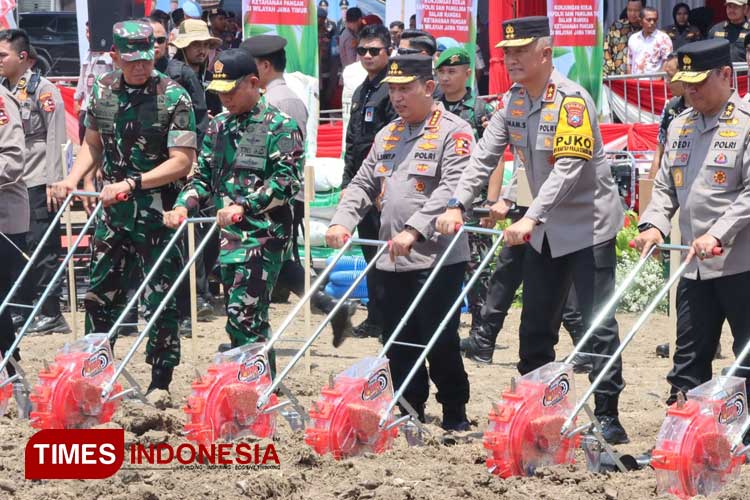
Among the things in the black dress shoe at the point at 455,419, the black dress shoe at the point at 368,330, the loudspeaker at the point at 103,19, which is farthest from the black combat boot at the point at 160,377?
the loudspeaker at the point at 103,19

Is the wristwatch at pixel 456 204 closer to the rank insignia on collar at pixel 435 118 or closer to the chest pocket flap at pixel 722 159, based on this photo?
the rank insignia on collar at pixel 435 118

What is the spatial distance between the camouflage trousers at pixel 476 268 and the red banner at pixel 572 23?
4.56 metres

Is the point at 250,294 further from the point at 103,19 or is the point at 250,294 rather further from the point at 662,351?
the point at 103,19

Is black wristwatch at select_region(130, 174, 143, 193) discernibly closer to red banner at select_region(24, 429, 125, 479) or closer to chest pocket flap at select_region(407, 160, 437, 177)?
red banner at select_region(24, 429, 125, 479)

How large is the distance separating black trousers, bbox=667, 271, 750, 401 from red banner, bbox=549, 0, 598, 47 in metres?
8.02

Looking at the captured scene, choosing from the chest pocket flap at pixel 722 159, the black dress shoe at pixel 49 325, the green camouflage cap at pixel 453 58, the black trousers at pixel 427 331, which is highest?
the green camouflage cap at pixel 453 58

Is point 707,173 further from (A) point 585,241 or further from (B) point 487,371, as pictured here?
(B) point 487,371

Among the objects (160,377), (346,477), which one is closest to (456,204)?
(346,477)

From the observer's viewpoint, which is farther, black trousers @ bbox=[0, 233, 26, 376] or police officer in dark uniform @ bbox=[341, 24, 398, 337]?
police officer in dark uniform @ bbox=[341, 24, 398, 337]

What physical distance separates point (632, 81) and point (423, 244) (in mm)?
9310

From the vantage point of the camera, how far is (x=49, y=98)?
11.0 meters

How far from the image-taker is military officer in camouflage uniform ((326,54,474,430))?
753 cm

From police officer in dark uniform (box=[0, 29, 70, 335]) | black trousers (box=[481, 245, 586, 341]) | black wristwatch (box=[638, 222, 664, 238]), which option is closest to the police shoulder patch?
black wristwatch (box=[638, 222, 664, 238])

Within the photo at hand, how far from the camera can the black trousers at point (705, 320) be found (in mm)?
6879
